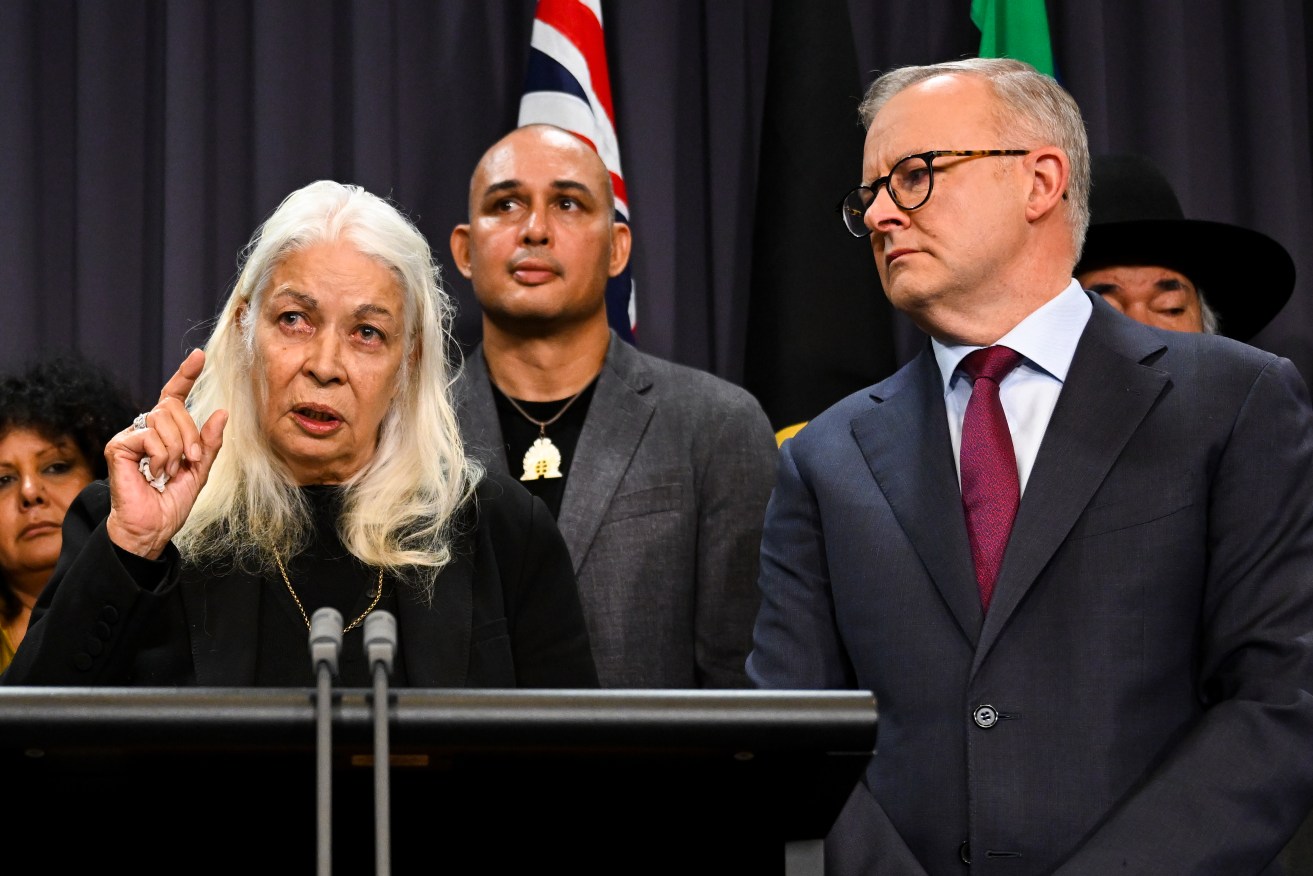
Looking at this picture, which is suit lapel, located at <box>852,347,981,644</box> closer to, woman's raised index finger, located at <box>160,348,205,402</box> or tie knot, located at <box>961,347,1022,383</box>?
tie knot, located at <box>961,347,1022,383</box>

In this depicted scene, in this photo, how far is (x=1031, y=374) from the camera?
6.26 feet

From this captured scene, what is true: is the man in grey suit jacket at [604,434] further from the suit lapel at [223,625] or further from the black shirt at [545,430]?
the suit lapel at [223,625]

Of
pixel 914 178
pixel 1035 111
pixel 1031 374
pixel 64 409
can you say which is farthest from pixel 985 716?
pixel 64 409

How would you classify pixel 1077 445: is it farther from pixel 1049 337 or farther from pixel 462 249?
pixel 462 249

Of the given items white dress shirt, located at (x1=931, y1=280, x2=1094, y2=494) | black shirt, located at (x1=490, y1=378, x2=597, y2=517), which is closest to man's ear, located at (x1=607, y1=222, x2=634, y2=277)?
black shirt, located at (x1=490, y1=378, x2=597, y2=517)

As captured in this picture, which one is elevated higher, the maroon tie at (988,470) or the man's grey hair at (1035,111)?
the man's grey hair at (1035,111)

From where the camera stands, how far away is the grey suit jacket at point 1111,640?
5.27ft

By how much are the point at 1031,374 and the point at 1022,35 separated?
167 centimetres

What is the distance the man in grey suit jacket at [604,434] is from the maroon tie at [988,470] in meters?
0.78

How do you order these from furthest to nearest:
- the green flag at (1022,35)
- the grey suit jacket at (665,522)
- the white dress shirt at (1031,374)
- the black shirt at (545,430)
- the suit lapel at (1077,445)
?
the green flag at (1022,35)
the black shirt at (545,430)
the grey suit jacket at (665,522)
the white dress shirt at (1031,374)
the suit lapel at (1077,445)

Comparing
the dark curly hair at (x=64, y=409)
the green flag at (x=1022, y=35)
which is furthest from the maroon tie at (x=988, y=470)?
the dark curly hair at (x=64, y=409)

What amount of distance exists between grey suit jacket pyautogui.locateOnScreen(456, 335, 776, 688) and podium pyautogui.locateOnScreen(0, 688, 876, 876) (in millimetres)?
1418

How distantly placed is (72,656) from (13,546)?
1.22 m

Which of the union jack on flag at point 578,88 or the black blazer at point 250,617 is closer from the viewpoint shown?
the black blazer at point 250,617
